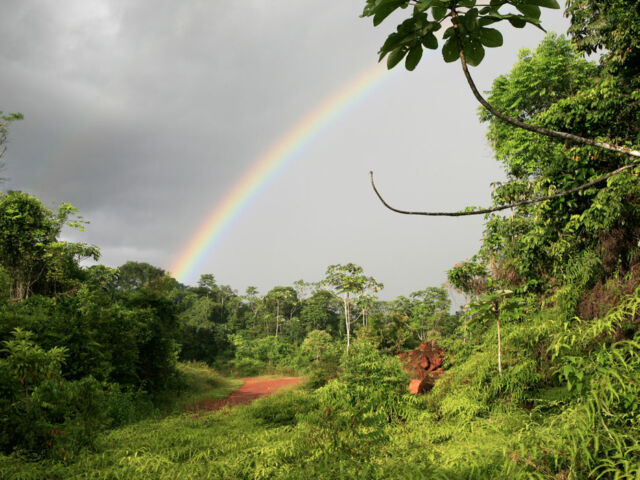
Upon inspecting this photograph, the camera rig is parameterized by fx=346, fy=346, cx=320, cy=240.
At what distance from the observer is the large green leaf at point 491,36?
79cm

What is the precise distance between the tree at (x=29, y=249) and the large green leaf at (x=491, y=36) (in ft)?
38.0

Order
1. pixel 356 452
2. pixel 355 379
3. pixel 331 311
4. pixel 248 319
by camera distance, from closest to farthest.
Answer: pixel 356 452 < pixel 355 379 < pixel 248 319 < pixel 331 311

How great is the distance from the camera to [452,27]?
2.69ft

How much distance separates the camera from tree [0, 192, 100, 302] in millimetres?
9258

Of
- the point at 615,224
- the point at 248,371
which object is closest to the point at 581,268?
the point at 615,224

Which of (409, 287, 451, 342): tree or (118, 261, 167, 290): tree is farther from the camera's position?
(118, 261, 167, 290): tree

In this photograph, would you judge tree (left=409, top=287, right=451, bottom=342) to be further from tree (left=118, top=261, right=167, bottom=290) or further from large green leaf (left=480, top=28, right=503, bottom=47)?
tree (left=118, top=261, right=167, bottom=290)

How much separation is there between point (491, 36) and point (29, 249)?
39.9 ft

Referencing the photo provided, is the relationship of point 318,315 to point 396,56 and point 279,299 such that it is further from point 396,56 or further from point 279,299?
point 396,56

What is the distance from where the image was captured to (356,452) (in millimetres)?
2508

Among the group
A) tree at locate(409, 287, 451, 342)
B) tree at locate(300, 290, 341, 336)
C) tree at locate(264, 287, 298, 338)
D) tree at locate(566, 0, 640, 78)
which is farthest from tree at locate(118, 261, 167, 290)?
tree at locate(566, 0, 640, 78)

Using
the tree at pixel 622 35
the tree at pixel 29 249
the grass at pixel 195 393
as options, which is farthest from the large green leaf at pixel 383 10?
the tree at pixel 29 249

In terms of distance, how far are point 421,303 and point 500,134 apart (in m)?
13.4

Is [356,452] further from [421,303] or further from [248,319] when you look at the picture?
[248,319]
